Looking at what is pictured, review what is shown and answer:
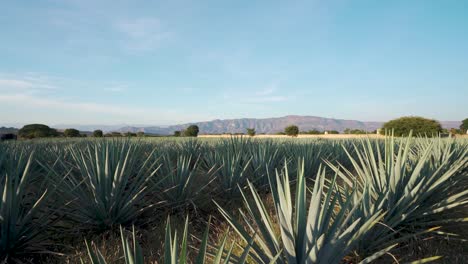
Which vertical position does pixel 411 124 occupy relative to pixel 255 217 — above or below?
above

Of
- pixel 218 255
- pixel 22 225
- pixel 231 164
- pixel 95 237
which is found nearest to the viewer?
pixel 218 255

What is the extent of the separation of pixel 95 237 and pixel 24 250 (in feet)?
2.04

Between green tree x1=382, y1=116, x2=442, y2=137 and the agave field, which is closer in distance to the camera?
the agave field

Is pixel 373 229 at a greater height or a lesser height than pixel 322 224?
lesser

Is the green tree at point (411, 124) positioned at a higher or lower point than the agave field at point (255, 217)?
higher

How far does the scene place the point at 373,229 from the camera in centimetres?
231

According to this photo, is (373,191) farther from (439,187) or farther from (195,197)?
(195,197)

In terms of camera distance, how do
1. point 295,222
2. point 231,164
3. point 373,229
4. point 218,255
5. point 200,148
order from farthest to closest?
point 200,148 < point 231,164 < point 373,229 < point 295,222 < point 218,255

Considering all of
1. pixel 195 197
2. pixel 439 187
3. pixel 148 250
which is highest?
pixel 439 187

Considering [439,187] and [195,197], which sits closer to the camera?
[439,187]

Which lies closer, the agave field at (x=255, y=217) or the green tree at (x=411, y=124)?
the agave field at (x=255, y=217)

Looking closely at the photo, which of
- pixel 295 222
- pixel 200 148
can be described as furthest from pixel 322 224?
pixel 200 148

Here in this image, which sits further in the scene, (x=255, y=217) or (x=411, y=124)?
(x=411, y=124)

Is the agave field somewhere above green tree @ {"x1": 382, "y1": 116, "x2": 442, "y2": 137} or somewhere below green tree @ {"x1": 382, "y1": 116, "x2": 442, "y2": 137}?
below
